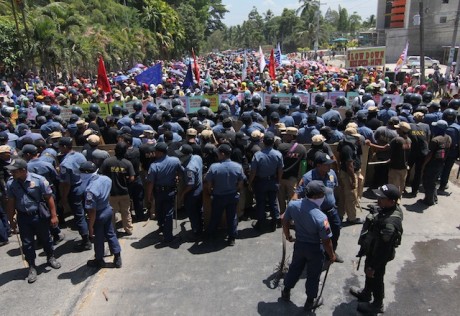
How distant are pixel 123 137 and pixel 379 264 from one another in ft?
14.8

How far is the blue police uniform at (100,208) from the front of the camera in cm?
515

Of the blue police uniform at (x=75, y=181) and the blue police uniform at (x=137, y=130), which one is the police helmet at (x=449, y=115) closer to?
the blue police uniform at (x=137, y=130)

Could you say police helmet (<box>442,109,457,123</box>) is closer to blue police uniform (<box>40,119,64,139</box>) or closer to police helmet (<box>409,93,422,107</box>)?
police helmet (<box>409,93,422,107</box>)

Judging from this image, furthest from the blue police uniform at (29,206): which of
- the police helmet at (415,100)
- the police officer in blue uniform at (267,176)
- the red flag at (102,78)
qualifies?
the police helmet at (415,100)

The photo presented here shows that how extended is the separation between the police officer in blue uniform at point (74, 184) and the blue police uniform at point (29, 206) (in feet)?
2.81

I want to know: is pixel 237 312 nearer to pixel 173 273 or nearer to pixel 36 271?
pixel 173 273

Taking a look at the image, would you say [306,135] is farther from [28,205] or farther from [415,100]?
[28,205]

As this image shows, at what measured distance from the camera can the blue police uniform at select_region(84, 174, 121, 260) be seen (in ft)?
16.9

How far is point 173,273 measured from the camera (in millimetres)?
5574

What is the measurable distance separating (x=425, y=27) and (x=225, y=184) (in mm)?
51403

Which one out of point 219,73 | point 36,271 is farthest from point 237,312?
point 219,73

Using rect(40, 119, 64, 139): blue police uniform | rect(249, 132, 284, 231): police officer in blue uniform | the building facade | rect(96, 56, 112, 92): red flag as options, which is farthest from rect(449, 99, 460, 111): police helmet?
the building facade

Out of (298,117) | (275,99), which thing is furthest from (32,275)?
(275,99)

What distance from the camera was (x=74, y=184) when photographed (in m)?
6.37
